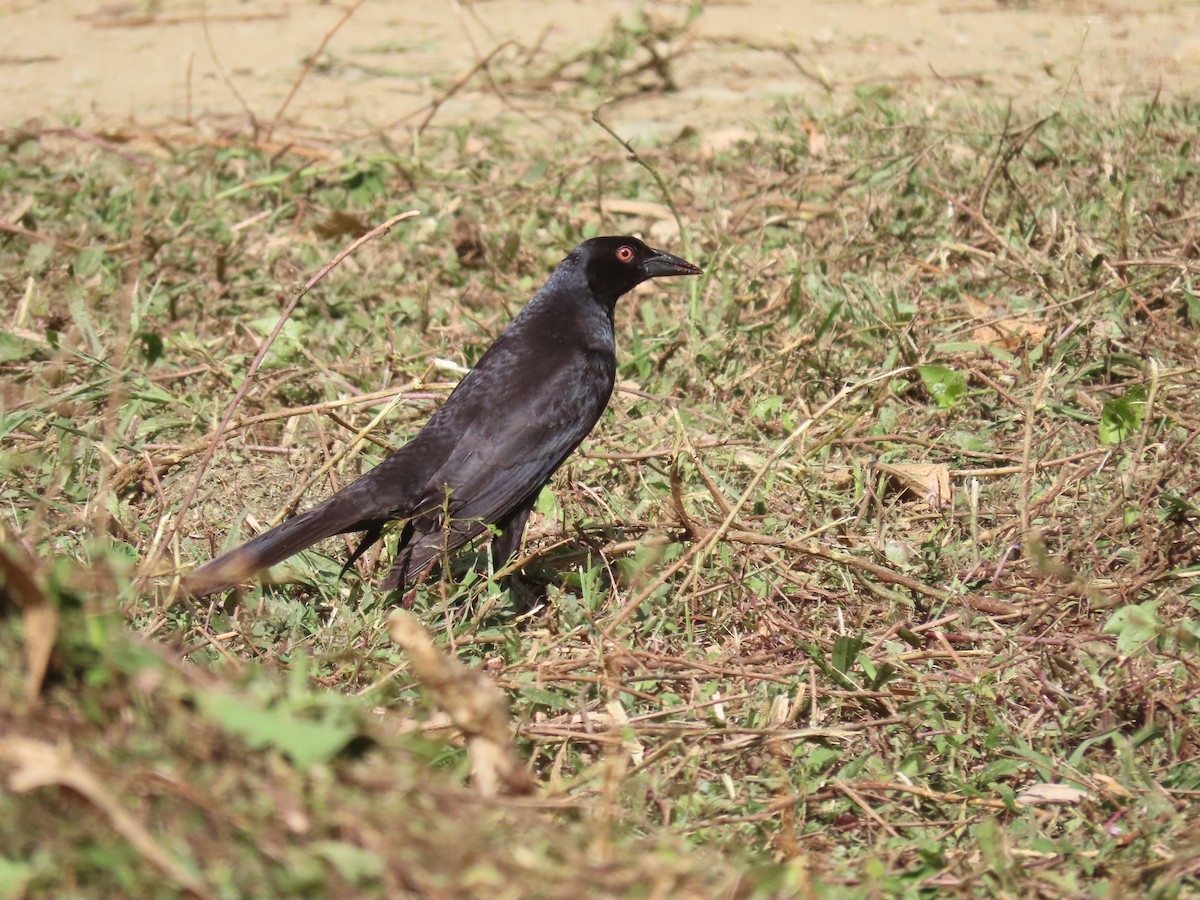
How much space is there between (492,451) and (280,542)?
30.1 inches

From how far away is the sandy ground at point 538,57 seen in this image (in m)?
7.34

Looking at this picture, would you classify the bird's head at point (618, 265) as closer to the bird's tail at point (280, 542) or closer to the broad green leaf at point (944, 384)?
the broad green leaf at point (944, 384)

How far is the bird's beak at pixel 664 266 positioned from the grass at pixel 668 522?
310mm

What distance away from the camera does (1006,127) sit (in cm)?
561

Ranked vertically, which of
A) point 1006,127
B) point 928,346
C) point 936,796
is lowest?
point 936,796

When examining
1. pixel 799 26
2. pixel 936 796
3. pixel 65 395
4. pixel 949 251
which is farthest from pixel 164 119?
pixel 936 796

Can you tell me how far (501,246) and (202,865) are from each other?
14.5 ft

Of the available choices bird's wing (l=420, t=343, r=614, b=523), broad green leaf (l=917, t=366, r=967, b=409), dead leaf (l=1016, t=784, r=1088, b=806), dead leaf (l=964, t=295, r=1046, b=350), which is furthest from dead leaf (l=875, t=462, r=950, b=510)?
dead leaf (l=1016, t=784, r=1088, b=806)

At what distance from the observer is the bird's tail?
3.59 m

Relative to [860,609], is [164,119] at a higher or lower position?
higher

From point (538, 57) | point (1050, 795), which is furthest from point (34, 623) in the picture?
point (538, 57)

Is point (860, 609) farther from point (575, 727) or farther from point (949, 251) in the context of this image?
point (949, 251)

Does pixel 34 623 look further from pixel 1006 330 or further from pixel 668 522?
pixel 1006 330

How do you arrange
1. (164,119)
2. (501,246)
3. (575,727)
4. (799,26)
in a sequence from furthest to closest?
(799,26)
(164,119)
(501,246)
(575,727)
